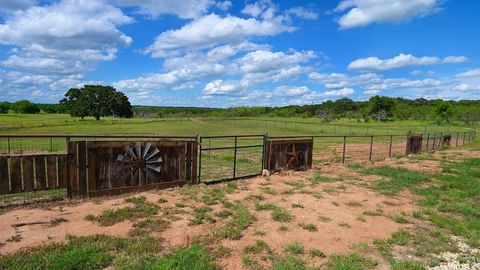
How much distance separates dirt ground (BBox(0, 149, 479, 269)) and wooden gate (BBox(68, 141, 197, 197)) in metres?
0.29

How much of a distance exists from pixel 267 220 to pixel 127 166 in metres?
3.45

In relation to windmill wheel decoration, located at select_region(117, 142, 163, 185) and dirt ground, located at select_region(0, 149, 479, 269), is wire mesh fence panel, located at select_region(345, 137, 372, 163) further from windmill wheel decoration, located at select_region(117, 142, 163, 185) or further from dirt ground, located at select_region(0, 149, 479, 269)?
windmill wheel decoration, located at select_region(117, 142, 163, 185)

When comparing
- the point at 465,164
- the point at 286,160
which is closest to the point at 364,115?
the point at 465,164

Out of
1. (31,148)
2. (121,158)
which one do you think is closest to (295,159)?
(121,158)

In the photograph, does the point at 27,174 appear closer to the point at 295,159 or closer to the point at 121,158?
the point at 121,158

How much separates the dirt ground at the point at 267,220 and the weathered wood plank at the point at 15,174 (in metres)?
0.39

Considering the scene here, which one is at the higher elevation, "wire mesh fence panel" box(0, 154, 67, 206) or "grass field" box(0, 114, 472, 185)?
"wire mesh fence panel" box(0, 154, 67, 206)

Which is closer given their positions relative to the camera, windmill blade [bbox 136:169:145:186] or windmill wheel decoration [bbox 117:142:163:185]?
windmill wheel decoration [bbox 117:142:163:185]

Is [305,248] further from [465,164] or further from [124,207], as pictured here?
[465,164]

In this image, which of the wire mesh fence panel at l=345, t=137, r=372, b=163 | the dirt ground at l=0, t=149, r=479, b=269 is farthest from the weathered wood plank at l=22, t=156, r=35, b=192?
the wire mesh fence panel at l=345, t=137, r=372, b=163

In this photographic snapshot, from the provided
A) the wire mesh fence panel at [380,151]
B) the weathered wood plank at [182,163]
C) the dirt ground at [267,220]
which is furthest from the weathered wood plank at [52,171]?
the wire mesh fence panel at [380,151]

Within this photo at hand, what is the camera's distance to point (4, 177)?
20.1 ft

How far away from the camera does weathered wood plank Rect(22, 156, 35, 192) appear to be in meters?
6.29

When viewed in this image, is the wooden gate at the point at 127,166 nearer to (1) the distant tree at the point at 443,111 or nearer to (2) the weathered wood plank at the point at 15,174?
(2) the weathered wood plank at the point at 15,174
